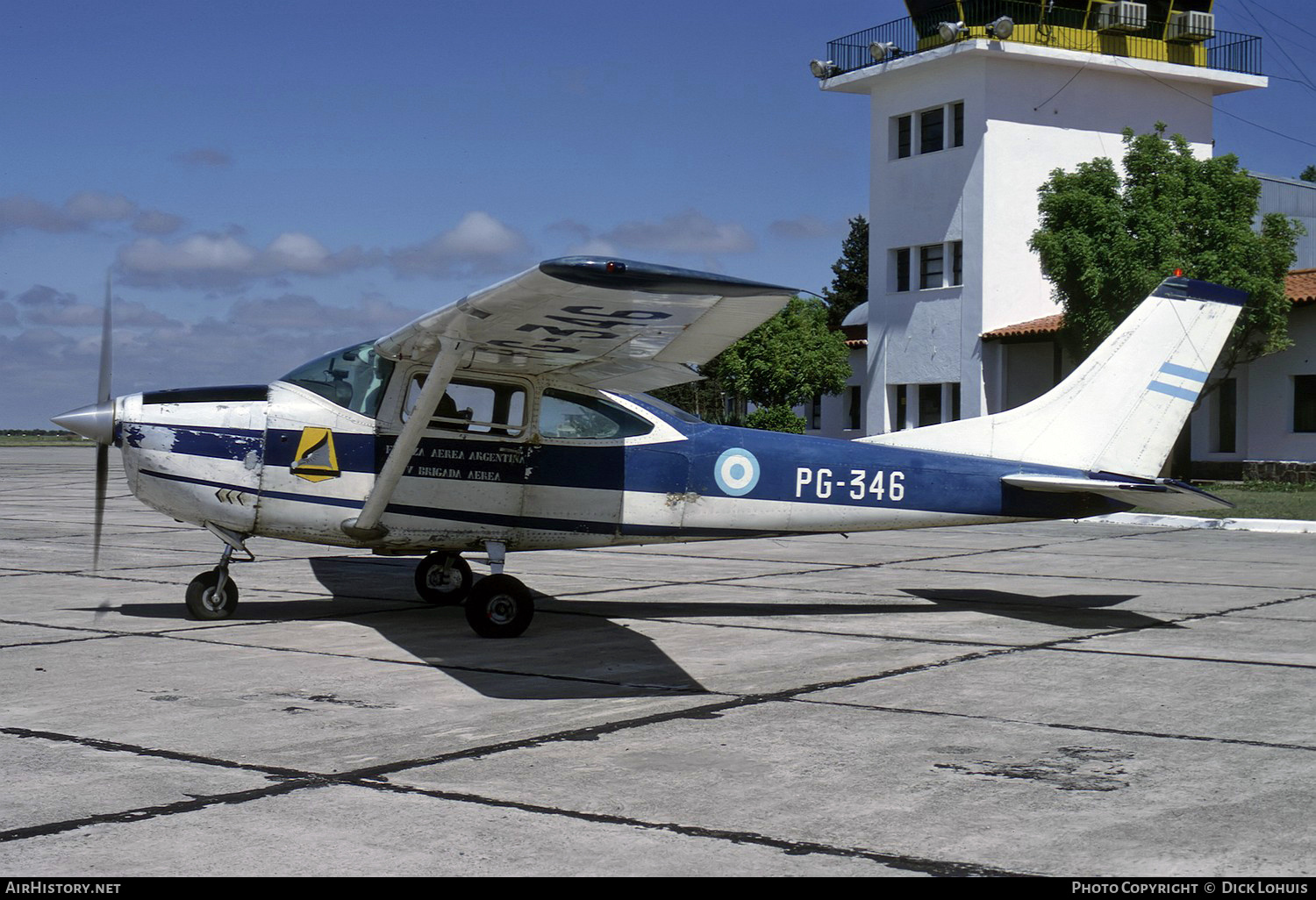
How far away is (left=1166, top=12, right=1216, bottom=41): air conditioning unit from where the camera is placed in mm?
37219

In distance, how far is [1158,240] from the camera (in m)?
29.4

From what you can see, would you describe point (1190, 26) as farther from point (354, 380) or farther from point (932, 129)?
point (354, 380)

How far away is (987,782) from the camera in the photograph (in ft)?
18.2

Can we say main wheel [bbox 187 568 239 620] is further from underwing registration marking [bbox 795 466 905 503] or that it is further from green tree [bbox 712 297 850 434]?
green tree [bbox 712 297 850 434]

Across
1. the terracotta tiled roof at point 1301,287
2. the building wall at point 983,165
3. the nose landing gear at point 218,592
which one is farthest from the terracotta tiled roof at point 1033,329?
the nose landing gear at point 218,592

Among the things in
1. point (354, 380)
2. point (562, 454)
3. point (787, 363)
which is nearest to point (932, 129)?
point (787, 363)

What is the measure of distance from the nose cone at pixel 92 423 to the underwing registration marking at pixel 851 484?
5489mm

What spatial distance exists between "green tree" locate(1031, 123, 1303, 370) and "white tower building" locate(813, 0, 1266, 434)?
3.59 meters

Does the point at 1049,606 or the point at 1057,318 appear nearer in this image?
the point at 1049,606

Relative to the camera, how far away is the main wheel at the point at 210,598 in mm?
10297

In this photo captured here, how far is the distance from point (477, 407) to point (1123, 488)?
17.7 ft

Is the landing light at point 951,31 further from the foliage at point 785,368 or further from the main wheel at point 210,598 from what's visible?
the main wheel at point 210,598

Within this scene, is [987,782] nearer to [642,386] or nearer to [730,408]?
[642,386]
